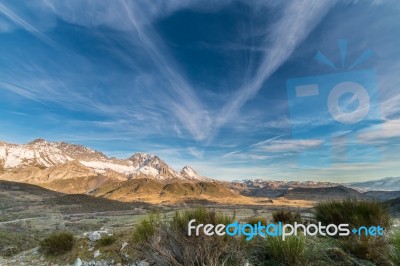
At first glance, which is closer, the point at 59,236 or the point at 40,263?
the point at 40,263

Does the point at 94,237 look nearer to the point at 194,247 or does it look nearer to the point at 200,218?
the point at 200,218

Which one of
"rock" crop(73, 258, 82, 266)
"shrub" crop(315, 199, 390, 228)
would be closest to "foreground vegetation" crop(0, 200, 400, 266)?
"shrub" crop(315, 199, 390, 228)

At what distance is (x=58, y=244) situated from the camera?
870cm

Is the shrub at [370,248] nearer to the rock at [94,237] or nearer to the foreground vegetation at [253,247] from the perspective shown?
the foreground vegetation at [253,247]

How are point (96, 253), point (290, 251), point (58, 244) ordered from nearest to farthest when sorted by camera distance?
point (290, 251) → point (96, 253) → point (58, 244)

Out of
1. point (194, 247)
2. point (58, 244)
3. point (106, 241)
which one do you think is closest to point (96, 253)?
point (106, 241)

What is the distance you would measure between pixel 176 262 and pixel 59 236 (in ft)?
19.8

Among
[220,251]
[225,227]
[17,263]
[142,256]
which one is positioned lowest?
[17,263]

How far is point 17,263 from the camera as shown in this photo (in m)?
A: 8.41

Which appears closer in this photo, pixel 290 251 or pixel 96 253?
pixel 290 251

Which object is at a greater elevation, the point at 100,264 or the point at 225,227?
the point at 225,227

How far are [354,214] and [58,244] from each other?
28.1 feet

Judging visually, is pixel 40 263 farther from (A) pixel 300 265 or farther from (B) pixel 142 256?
(A) pixel 300 265

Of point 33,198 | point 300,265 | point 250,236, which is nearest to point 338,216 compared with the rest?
point 250,236
